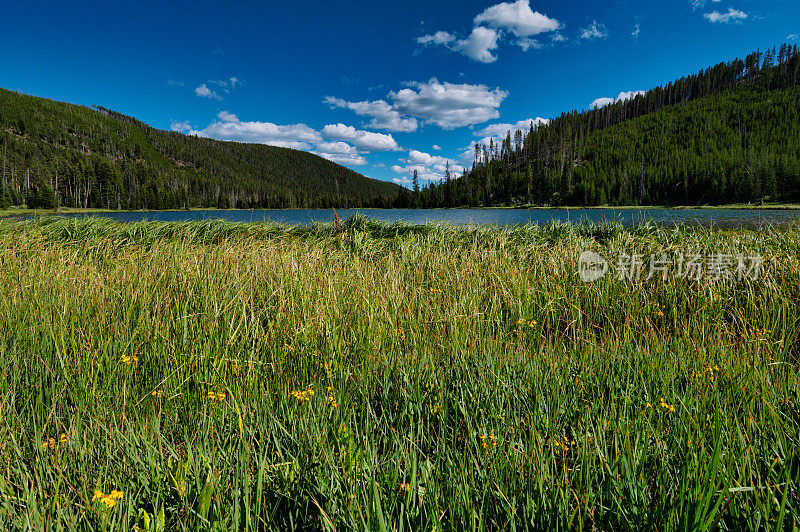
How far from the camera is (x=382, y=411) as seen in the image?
158 centimetres

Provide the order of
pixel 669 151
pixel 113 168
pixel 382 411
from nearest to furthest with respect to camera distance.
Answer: pixel 382 411 < pixel 669 151 < pixel 113 168

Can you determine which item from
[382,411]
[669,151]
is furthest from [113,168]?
[669,151]

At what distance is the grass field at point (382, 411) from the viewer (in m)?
1.06

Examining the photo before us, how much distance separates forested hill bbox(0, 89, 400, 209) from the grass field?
84.6m

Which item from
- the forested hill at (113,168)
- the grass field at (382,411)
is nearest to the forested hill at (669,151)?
the forested hill at (113,168)

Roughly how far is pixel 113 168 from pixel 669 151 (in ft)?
493

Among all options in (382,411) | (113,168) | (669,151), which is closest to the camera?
(382,411)

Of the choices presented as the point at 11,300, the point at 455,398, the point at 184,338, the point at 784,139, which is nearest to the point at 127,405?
the point at 184,338

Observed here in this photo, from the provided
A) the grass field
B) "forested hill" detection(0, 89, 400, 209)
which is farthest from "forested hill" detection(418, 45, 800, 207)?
the grass field

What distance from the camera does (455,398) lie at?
66.5 inches

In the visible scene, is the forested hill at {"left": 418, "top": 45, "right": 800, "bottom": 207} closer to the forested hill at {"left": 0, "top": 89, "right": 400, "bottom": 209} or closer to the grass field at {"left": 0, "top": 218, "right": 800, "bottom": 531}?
the forested hill at {"left": 0, "top": 89, "right": 400, "bottom": 209}

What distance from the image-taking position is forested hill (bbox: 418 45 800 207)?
71.0 meters

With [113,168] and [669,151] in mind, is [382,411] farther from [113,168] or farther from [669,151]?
[113,168]

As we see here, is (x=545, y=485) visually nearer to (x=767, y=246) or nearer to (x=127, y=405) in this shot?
(x=127, y=405)
